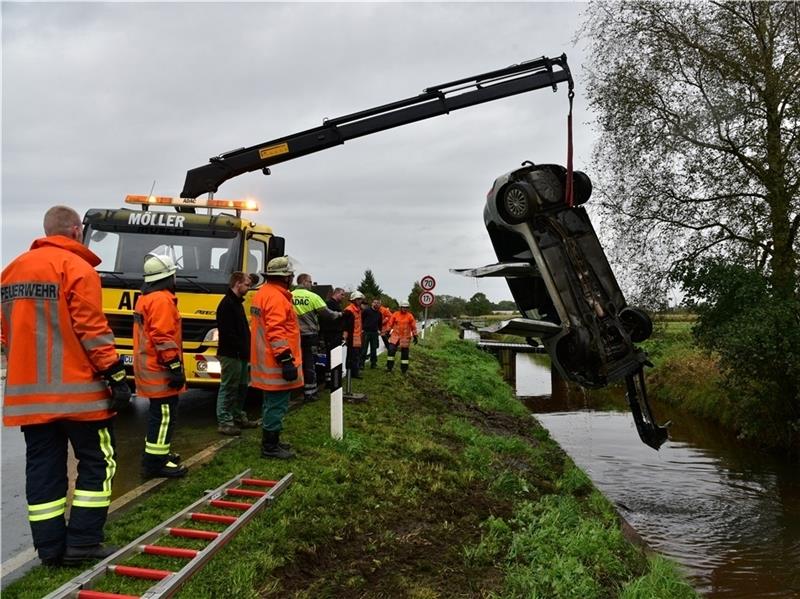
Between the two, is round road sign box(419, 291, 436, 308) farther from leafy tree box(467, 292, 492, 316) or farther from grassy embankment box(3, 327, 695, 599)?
leafy tree box(467, 292, 492, 316)

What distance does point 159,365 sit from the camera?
5.12 m

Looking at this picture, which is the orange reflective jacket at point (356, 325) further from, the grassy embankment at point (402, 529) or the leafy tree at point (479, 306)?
the leafy tree at point (479, 306)

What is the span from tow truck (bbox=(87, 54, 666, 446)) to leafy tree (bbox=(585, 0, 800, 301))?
4.63 meters

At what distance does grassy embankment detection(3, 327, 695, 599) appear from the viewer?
3.61m

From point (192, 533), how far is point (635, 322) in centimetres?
414

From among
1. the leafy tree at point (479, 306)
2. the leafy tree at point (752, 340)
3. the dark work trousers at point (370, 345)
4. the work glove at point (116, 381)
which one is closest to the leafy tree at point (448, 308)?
the leafy tree at point (479, 306)

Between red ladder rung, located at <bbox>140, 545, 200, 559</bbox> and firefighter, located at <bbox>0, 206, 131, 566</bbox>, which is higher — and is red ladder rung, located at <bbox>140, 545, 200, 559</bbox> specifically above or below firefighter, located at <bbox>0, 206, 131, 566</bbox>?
below

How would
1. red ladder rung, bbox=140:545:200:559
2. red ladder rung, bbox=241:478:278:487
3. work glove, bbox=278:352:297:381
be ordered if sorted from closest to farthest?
red ladder rung, bbox=140:545:200:559 → red ladder rung, bbox=241:478:278:487 → work glove, bbox=278:352:297:381

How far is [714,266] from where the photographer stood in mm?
11125

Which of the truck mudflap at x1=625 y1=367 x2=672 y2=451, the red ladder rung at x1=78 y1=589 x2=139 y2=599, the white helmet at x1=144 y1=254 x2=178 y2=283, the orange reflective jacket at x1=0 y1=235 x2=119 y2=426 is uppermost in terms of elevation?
the white helmet at x1=144 y1=254 x2=178 y2=283

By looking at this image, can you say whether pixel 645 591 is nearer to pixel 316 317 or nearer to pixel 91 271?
pixel 91 271

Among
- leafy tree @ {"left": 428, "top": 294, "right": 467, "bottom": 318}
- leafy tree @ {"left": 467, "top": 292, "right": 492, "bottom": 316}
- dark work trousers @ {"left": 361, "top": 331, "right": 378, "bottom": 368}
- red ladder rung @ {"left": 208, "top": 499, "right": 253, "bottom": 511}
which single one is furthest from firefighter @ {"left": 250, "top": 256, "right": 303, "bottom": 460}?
leafy tree @ {"left": 428, "top": 294, "right": 467, "bottom": 318}

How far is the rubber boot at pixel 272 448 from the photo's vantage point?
5.68 meters

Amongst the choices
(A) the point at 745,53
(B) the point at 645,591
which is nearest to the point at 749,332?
(A) the point at 745,53
